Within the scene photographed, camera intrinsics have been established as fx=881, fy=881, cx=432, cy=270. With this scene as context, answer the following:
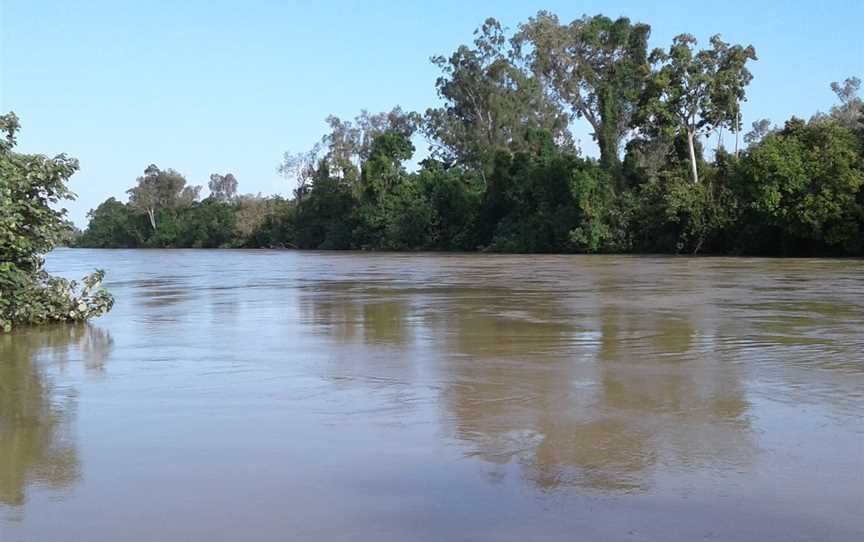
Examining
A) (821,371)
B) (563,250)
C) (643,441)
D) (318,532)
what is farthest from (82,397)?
(563,250)

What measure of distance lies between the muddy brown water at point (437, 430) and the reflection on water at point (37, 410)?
25 mm

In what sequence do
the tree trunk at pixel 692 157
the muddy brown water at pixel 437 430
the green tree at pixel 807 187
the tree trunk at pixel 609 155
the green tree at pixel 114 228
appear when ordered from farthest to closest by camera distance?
the green tree at pixel 114 228 < the tree trunk at pixel 609 155 < the tree trunk at pixel 692 157 < the green tree at pixel 807 187 < the muddy brown water at pixel 437 430

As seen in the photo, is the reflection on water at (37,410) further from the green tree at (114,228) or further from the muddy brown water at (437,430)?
the green tree at (114,228)

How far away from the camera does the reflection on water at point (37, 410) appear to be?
4.82 meters

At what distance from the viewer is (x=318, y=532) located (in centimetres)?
392

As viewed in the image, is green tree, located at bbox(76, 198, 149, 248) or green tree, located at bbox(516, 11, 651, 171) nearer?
green tree, located at bbox(516, 11, 651, 171)

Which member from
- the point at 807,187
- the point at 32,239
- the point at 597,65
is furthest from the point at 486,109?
the point at 32,239

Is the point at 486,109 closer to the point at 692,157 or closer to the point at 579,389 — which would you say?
the point at 692,157

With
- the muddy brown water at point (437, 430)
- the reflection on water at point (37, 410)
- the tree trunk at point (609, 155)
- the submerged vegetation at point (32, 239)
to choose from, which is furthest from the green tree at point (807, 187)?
the reflection on water at point (37, 410)

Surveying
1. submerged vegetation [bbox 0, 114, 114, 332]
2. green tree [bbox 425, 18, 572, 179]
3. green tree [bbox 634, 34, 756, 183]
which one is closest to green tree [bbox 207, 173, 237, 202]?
green tree [bbox 425, 18, 572, 179]

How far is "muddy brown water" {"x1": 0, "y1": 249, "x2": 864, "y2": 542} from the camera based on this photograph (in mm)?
4062

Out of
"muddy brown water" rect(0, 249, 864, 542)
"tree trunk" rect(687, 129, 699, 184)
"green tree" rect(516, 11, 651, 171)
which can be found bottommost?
"muddy brown water" rect(0, 249, 864, 542)

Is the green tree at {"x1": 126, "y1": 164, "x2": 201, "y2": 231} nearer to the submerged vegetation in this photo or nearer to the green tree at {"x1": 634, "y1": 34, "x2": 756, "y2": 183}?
the green tree at {"x1": 634, "y1": 34, "x2": 756, "y2": 183}

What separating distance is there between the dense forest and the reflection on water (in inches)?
1247
